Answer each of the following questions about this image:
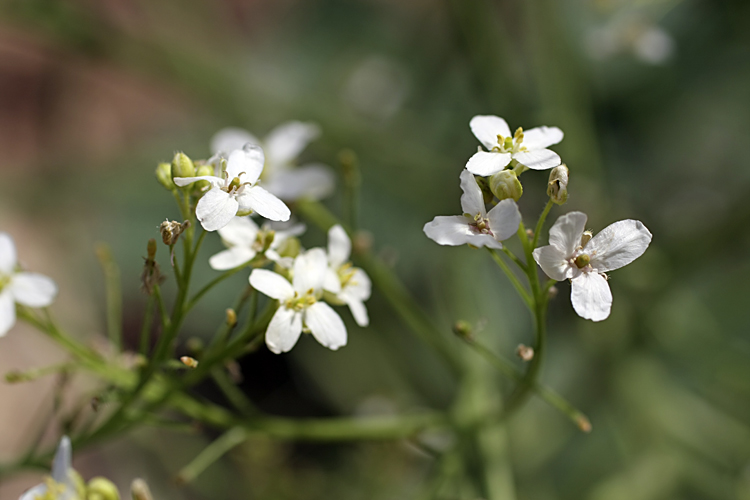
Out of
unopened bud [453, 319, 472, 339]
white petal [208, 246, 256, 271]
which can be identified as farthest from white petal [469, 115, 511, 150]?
white petal [208, 246, 256, 271]

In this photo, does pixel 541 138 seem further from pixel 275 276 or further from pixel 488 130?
pixel 275 276

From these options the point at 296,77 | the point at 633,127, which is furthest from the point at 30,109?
the point at 633,127

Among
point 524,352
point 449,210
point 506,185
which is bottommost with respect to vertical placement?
point 449,210

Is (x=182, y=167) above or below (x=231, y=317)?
above

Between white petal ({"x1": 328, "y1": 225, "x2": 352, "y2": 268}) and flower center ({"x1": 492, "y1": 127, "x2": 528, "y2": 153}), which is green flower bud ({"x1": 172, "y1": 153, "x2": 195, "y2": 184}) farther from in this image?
flower center ({"x1": 492, "y1": 127, "x2": 528, "y2": 153})

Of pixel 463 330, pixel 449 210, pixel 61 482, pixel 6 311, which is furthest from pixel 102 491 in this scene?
pixel 449 210

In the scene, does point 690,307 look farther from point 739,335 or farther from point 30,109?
point 30,109
